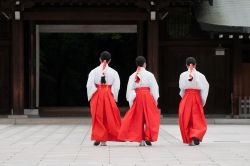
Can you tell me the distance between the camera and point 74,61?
28.4 m

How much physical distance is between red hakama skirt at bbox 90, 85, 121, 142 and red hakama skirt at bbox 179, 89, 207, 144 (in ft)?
4.45

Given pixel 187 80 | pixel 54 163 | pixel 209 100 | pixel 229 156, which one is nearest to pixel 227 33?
pixel 209 100

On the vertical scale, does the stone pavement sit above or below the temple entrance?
below

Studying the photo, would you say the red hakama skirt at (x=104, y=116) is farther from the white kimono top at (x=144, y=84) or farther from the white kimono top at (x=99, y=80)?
the white kimono top at (x=144, y=84)

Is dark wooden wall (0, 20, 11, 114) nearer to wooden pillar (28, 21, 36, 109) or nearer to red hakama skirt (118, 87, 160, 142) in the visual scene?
wooden pillar (28, 21, 36, 109)

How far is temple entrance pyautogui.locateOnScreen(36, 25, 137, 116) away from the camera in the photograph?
2650 cm

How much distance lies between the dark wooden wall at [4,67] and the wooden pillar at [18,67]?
154 cm

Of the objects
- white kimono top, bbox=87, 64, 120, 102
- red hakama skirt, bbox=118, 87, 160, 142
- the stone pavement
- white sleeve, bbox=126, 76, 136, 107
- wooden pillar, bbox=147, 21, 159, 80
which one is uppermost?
wooden pillar, bbox=147, 21, 159, 80

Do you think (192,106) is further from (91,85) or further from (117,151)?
(117,151)

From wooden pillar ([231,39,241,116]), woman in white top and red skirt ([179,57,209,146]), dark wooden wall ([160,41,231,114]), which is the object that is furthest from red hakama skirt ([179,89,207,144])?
dark wooden wall ([160,41,231,114])

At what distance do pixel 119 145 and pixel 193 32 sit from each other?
11.6 m

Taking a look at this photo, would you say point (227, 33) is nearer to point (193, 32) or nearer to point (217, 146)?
point (193, 32)

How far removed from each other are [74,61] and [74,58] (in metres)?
0.12

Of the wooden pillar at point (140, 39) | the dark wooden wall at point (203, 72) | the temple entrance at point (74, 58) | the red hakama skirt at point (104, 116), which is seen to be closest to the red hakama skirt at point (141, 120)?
the red hakama skirt at point (104, 116)
